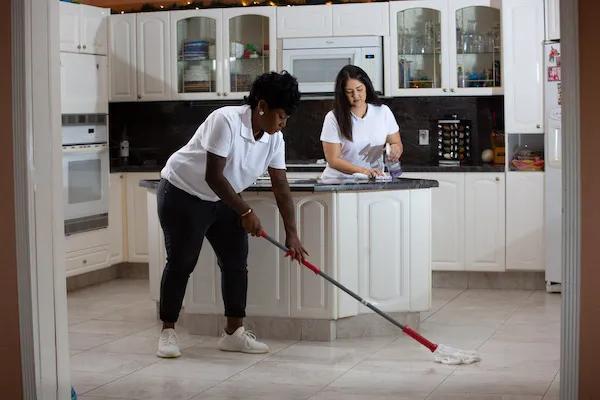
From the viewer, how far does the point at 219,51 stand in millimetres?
7020

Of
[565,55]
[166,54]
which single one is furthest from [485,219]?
[565,55]

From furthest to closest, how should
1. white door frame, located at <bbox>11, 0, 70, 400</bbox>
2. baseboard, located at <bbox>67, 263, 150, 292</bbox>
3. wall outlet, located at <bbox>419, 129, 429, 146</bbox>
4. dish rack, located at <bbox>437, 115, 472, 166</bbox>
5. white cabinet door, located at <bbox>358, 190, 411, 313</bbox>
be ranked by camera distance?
wall outlet, located at <bbox>419, 129, 429, 146</bbox>, dish rack, located at <bbox>437, 115, 472, 166</bbox>, baseboard, located at <bbox>67, 263, 150, 292</bbox>, white cabinet door, located at <bbox>358, 190, 411, 313</bbox>, white door frame, located at <bbox>11, 0, 70, 400</bbox>

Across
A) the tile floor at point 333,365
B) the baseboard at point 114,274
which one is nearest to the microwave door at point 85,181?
the baseboard at point 114,274

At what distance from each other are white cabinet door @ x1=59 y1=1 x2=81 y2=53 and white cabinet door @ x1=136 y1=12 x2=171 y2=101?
57 centimetres

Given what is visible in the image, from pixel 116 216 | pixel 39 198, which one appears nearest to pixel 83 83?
pixel 116 216

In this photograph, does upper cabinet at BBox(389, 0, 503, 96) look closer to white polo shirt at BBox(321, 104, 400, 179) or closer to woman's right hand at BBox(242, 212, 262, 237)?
white polo shirt at BBox(321, 104, 400, 179)

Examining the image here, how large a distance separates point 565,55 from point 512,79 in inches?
150

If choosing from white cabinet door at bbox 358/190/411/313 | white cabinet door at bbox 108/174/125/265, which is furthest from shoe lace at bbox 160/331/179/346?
white cabinet door at bbox 108/174/125/265

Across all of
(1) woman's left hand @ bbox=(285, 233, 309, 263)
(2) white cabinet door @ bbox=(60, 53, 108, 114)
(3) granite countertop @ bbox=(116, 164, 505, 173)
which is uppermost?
(2) white cabinet door @ bbox=(60, 53, 108, 114)

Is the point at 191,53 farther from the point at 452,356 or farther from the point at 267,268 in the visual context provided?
the point at 452,356

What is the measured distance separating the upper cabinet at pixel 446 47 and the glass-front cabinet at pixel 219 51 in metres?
0.94

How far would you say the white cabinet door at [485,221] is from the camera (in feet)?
21.3

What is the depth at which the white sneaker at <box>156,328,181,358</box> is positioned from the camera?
4.59 meters

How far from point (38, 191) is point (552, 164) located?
398cm
